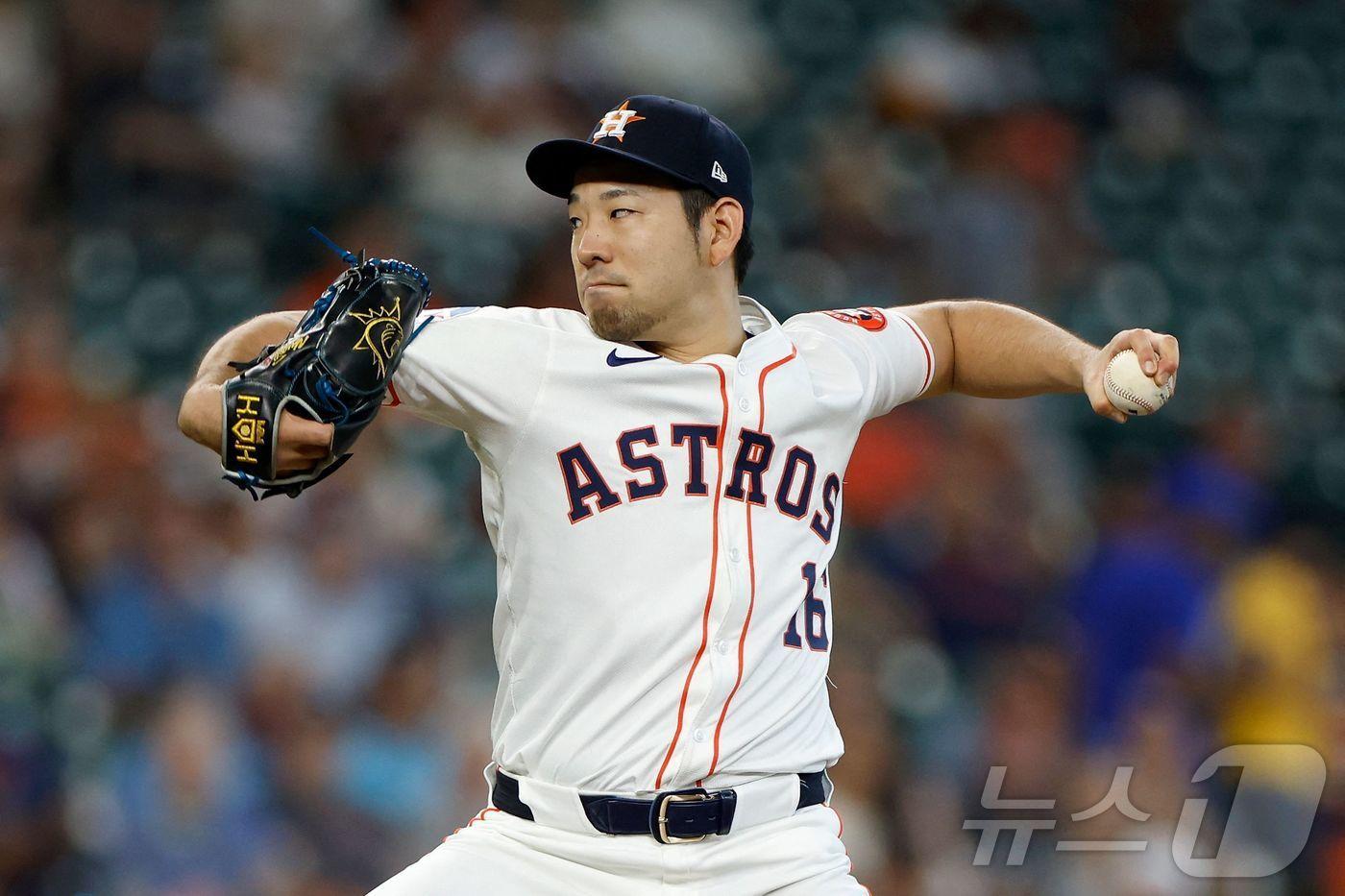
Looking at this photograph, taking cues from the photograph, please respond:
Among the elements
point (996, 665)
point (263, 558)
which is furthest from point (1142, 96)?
point (263, 558)

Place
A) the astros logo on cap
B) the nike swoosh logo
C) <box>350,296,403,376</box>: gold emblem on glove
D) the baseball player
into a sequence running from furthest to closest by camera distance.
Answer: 1. the astros logo on cap
2. the nike swoosh logo
3. the baseball player
4. <box>350,296,403,376</box>: gold emblem on glove

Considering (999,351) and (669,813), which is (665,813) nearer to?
(669,813)

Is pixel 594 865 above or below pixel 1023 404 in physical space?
below

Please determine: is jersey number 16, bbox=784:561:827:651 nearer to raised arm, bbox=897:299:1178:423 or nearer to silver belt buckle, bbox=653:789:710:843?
silver belt buckle, bbox=653:789:710:843

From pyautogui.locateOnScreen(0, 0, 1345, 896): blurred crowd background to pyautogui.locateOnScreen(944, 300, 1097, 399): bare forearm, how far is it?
2137 millimetres

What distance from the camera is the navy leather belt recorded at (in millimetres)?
2588

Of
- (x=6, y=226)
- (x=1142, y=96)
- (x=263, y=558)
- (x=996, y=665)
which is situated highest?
(x=1142, y=96)

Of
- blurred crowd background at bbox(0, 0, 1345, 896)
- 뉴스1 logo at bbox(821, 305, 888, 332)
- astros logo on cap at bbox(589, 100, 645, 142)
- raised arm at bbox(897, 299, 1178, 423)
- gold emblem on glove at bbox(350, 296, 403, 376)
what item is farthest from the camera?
blurred crowd background at bbox(0, 0, 1345, 896)

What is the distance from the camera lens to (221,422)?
2.40 meters

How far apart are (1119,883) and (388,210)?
3590 mm

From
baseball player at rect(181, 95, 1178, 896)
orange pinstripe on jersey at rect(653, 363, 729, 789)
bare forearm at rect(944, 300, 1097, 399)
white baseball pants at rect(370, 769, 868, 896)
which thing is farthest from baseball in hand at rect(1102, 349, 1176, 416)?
white baseball pants at rect(370, 769, 868, 896)

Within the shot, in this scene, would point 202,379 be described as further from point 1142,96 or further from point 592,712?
point 1142,96

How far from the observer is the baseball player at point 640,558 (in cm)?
262

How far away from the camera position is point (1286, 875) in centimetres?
519
